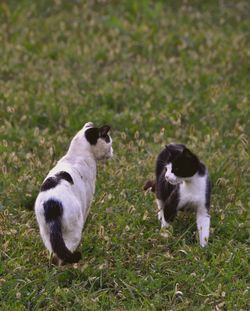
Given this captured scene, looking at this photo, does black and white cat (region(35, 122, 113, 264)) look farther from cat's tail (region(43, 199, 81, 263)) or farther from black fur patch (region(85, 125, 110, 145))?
black fur patch (region(85, 125, 110, 145))

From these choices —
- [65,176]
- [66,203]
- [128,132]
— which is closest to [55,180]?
[65,176]

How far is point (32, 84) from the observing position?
1210cm

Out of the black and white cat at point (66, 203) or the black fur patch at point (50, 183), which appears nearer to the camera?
the black and white cat at point (66, 203)

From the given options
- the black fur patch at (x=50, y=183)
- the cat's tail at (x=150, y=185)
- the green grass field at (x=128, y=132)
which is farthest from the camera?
the cat's tail at (x=150, y=185)

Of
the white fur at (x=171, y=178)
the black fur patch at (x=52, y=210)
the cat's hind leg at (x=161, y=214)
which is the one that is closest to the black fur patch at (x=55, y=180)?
the black fur patch at (x=52, y=210)

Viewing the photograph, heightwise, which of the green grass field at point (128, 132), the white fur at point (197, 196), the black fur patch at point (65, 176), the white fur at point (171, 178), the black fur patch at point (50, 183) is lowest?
the green grass field at point (128, 132)

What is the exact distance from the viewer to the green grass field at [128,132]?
7.04m

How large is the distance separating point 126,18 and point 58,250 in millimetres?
8841

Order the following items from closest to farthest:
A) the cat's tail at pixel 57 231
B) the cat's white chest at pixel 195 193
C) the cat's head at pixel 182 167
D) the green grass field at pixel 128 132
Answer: the cat's tail at pixel 57 231 → the green grass field at pixel 128 132 → the cat's head at pixel 182 167 → the cat's white chest at pixel 195 193

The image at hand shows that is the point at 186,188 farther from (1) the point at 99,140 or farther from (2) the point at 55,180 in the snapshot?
(2) the point at 55,180

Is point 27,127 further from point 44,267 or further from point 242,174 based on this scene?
point 44,267

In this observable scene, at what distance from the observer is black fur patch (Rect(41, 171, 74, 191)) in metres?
6.93

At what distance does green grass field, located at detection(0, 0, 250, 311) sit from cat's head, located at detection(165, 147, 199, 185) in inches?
20.4

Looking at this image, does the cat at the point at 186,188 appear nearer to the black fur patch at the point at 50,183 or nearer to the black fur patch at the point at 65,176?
the black fur patch at the point at 65,176
